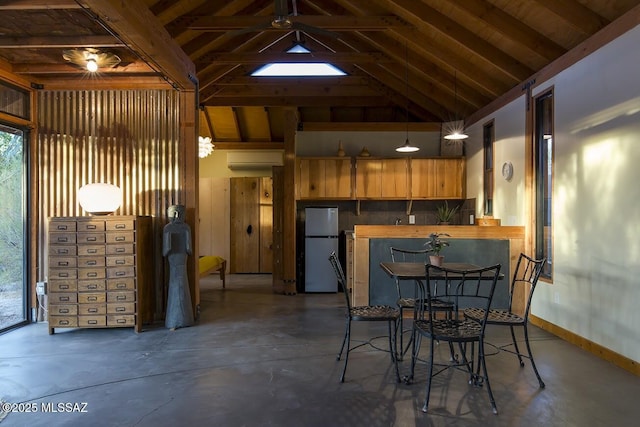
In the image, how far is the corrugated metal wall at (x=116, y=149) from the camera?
530 cm

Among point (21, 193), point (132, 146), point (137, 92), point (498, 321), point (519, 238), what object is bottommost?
point (498, 321)

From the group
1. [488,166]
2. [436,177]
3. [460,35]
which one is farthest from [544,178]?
[436,177]

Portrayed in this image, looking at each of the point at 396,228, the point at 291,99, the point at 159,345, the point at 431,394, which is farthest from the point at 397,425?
the point at 291,99

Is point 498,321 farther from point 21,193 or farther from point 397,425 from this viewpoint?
point 21,193

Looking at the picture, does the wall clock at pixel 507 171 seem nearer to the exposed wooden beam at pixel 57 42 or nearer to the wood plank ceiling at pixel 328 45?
the wood plank ceiling at pixel 328 45

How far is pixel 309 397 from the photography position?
3.02m

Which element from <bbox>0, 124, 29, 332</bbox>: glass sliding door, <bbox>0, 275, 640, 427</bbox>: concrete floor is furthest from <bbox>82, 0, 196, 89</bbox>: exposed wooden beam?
<bbox>0, 275, 640, 427</bbox>: concrete floor

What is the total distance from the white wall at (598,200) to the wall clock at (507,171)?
1090 millimetres

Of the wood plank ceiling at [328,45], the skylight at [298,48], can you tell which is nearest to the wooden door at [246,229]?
the wood plank ceiling at [328,45]

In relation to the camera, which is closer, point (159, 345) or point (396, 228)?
point (159, 345)

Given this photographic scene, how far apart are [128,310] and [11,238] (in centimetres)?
173

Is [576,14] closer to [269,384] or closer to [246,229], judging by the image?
[269,384]

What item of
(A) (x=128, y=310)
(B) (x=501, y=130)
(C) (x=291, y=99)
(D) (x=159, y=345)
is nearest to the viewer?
(D) (x=159, y=345)

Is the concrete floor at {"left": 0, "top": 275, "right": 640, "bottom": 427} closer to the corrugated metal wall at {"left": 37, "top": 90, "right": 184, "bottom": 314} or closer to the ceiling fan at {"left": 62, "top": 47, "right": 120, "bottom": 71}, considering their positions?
the corrugated metal wall at {"left": 37, "top": 90, "right": 184, "bottom": 314}
